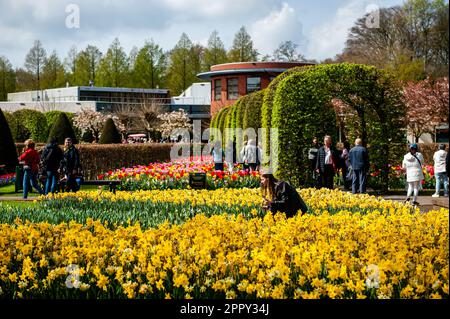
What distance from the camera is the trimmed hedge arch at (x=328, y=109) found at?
1545 centimetres

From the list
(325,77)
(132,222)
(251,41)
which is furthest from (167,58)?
(132,222)

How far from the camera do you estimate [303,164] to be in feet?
51.1

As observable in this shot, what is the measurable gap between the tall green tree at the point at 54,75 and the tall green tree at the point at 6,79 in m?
3.88

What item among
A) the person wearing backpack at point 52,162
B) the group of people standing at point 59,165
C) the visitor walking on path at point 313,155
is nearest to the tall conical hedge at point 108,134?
the group of people standing at point 59,165

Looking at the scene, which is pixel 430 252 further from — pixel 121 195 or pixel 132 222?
pixel 121 195

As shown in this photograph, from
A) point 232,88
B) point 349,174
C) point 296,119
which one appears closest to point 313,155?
point 296,119

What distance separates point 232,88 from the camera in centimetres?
5250

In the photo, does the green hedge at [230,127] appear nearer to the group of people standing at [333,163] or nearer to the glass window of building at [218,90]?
the group of people standing at [333,163]

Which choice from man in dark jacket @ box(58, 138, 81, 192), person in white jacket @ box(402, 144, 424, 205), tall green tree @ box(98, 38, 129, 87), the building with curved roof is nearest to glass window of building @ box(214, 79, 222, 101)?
the building with curved roof

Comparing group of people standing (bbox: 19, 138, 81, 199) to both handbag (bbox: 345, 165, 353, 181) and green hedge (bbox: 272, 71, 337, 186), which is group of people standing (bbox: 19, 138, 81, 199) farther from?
handbag (bbox: 345, 165, 353, 181)

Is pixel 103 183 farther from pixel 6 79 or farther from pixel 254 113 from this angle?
pixel 6 79
